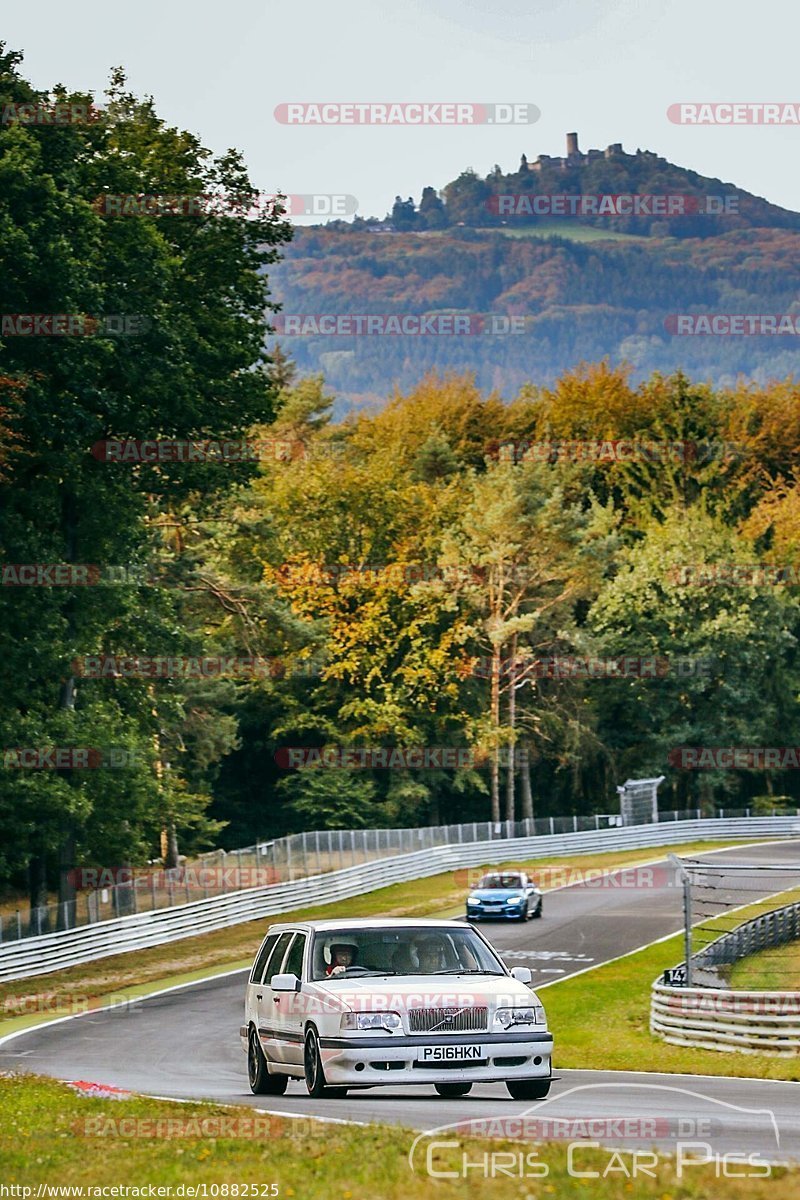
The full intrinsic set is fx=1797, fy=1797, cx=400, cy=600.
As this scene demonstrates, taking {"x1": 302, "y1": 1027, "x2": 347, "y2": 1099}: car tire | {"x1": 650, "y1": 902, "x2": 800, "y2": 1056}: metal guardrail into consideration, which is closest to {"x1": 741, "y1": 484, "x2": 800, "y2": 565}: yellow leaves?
{"x1": 650, "y1": 902, "x2": 800, "y2": 1056}: metal guardrail

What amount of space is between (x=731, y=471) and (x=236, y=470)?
66.7 metres

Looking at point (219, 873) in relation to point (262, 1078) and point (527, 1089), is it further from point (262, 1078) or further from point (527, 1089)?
point (527, 1089)

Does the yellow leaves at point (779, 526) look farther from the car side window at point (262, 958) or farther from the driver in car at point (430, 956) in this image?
the driver in car at point (430, 956)

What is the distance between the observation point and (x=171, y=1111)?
15453mm

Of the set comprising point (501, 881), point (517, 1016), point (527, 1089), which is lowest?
point (501, 881)

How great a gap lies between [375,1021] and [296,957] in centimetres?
205

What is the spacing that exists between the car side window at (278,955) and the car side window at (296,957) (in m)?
0.19

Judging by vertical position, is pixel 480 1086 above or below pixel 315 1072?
below

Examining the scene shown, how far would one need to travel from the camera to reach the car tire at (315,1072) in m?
15.4

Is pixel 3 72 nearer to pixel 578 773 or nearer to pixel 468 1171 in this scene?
pixel 468 1171

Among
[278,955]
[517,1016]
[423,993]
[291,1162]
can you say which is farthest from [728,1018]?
[291,1162]

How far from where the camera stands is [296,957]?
55.3ft

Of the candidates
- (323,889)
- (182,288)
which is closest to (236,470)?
(182,288)

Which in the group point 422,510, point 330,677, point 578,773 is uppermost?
point 422,510
